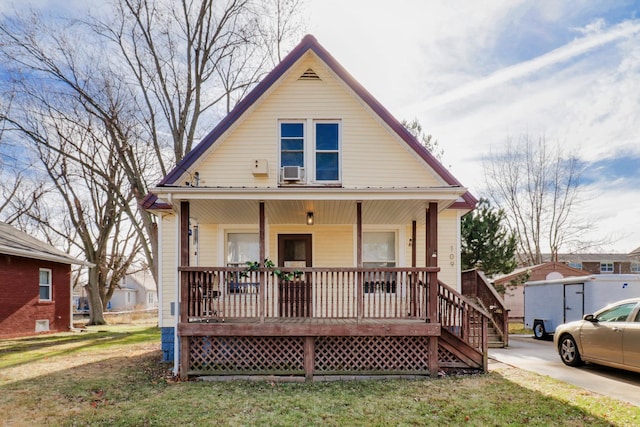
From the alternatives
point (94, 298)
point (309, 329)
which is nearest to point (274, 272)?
point (309, 329)

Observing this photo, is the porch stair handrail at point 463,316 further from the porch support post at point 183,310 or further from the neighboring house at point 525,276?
the neighboring house at point 525,276

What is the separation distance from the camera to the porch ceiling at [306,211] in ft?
28.5

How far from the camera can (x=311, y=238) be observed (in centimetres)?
1107

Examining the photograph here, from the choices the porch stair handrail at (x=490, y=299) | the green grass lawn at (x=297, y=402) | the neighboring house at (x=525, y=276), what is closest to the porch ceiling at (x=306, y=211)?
the green grass lawn at (x=297, y=402)

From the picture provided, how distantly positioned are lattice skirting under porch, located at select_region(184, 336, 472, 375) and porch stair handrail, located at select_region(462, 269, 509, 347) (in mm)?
4427

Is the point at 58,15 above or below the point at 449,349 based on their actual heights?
above

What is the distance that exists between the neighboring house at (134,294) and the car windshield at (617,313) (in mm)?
50526

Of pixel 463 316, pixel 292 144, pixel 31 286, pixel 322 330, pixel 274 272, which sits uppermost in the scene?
pixel 292 144

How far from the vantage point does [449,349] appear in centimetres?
846

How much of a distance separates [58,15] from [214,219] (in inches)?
461

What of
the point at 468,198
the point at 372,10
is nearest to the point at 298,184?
the point at 468,198

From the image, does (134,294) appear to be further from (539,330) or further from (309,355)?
(309,355)

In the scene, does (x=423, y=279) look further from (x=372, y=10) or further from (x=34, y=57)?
(x=34, y=57)

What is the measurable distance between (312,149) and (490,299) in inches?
290
